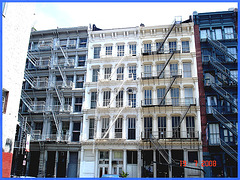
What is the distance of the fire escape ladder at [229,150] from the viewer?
898 inches

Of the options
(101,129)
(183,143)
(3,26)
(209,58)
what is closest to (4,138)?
(3,26)

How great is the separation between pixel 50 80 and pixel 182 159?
58.0 ft

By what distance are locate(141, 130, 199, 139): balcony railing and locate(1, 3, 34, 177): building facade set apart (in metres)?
13.6

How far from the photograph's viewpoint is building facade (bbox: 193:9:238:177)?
78.4 ft

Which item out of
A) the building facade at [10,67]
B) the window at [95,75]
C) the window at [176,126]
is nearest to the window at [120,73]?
the window at [95,75]

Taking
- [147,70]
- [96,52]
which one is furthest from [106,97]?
[96,52]

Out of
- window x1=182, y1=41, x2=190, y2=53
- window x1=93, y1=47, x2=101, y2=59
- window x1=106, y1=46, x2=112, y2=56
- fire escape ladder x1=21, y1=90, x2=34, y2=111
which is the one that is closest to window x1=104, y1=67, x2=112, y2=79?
window x1=106, y1=46, x2=112, y2=56

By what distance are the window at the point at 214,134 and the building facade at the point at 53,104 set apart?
13.9m

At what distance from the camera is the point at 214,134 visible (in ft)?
81.5

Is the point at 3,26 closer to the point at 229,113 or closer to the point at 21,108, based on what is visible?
the point at 21,108

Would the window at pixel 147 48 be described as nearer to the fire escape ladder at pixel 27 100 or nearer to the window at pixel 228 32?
the window at pixel 228 32

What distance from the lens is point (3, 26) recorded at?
16.2m

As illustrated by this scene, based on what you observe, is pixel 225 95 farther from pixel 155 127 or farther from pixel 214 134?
pixel 155 127

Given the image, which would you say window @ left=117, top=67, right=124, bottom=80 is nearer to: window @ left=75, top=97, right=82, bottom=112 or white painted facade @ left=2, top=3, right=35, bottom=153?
window @ left=75, top=97, right=82, bottom=112
